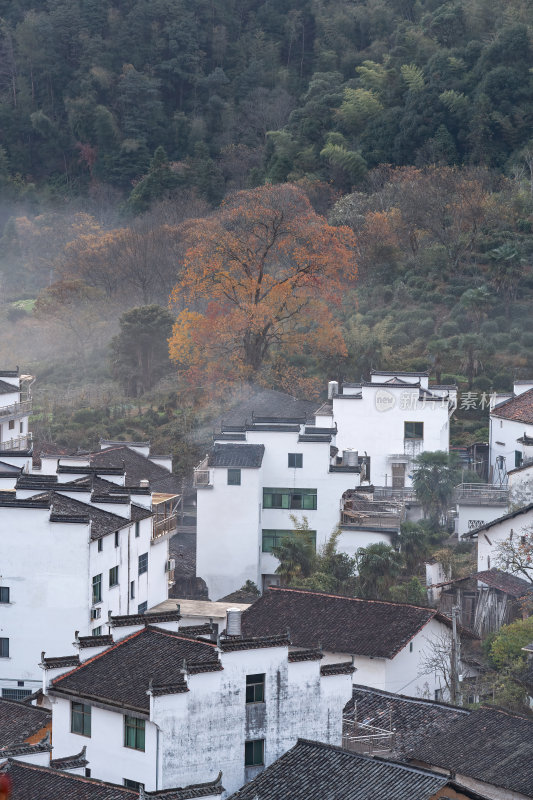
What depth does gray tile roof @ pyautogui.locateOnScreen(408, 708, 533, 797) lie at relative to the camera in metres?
18.7

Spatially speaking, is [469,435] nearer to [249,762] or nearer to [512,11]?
[249,762]

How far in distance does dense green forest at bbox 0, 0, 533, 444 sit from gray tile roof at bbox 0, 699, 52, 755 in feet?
73.1

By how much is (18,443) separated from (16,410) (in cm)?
106

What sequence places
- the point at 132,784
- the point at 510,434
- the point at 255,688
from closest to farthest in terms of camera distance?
the point at 132,784 < the point at 255,688 < the point at 510,434

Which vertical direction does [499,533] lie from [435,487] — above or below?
below

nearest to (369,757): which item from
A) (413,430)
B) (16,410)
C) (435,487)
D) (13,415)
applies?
(435,487)

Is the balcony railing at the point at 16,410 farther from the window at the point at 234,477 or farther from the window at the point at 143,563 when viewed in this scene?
the window at the point at 143,563

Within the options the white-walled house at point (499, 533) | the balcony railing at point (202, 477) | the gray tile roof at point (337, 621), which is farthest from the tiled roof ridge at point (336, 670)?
the balcony railing at point (202, 477)

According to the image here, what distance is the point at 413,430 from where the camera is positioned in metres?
38.2

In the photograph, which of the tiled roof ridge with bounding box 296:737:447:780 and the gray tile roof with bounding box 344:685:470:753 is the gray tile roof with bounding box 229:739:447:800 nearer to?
the tiled roof ridge with bounding box 296:737:447:780

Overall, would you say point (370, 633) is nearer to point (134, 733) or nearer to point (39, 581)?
point (39, 581)

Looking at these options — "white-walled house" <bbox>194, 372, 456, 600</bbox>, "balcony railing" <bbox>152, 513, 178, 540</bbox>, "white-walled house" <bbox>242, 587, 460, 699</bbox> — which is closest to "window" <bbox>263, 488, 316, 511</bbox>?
"white-walled house" <bbox>194, 372, 456, 600</bbox>

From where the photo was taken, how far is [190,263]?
4559 cm

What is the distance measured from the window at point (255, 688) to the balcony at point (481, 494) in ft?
52.5
